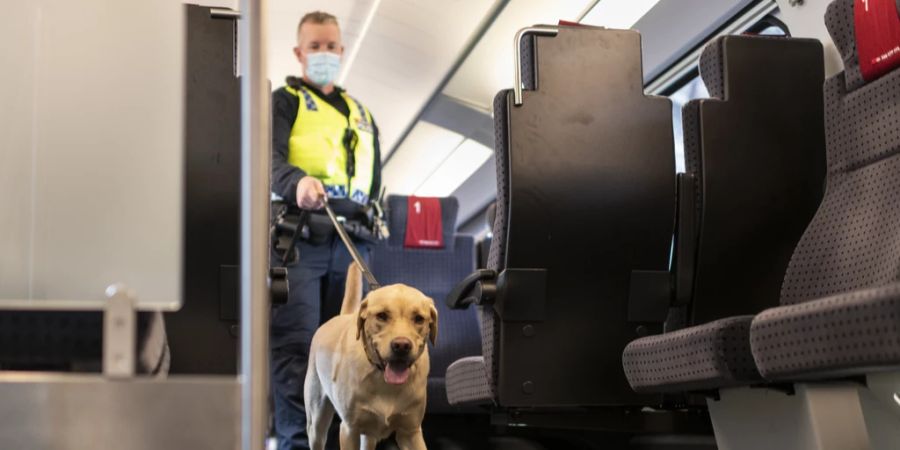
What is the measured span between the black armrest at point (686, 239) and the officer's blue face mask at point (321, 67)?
2503mm

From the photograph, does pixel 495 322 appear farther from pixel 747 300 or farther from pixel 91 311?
pixel 91 311

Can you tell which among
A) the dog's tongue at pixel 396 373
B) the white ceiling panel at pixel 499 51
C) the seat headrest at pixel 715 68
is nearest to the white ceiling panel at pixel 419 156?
the white ceiling panel at pixel 499 51

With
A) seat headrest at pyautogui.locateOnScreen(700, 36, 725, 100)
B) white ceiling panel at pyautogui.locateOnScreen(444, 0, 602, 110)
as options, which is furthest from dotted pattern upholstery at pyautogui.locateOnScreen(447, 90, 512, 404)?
white ceiling panel at pyautogui.locateOnScreen(444, 0, 602, 110)

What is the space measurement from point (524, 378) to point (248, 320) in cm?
257

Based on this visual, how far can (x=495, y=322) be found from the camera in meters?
3.84

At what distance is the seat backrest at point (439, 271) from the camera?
6652mm

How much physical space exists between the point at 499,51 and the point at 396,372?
13.8 ft

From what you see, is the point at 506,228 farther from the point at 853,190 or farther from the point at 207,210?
the point at 207,210

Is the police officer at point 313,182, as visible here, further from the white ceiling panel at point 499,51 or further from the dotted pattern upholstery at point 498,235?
the white ceiling panel at point 499,51

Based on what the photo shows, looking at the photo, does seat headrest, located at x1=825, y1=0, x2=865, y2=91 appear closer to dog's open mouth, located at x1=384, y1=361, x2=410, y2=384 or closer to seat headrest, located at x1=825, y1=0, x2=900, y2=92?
seat headrest, located at x1=825, y1=0, x2=900, y2=92

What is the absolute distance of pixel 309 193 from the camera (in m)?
5.11

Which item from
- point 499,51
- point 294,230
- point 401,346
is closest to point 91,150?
point 401,346

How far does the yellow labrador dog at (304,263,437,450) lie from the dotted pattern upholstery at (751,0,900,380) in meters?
1.83

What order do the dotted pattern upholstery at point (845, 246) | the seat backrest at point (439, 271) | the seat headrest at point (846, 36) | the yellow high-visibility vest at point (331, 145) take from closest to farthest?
the dotted pattern upholstery at point (845, 246) → the seat headrest at point (846, 36) → the yellow high-visibility vest at point (331, 145) → the seat backrest at point (439, 271)
